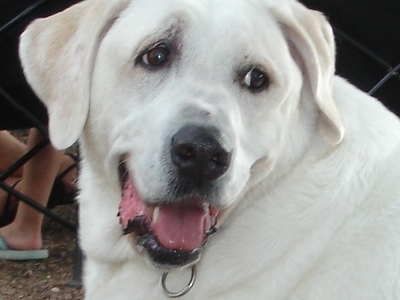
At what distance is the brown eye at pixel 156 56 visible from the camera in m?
2.06

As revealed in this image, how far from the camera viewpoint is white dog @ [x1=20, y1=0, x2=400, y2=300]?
194 centimetres

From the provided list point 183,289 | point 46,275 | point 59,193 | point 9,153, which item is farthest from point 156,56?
point 9,153

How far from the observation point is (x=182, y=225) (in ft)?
6.56

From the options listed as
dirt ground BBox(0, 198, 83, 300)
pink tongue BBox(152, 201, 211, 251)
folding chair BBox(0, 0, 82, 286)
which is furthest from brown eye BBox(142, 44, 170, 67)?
dirt ground BBox(0, 198, 83, 300)

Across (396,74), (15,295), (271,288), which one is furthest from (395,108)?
(15,295)

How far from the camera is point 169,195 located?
1.93 m

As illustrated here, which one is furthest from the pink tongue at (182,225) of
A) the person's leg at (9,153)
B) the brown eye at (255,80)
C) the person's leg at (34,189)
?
the person's leg at (9,153)

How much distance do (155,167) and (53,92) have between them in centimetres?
48

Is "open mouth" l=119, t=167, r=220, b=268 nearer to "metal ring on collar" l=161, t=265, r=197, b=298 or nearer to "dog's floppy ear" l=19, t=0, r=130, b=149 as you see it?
"metal ring on collar" l=161, t=265, r=197, b=298

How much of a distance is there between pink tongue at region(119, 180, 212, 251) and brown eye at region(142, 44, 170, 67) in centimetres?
39

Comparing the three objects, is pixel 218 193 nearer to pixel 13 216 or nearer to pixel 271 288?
pixel 271 288

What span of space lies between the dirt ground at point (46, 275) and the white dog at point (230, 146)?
5.08ft

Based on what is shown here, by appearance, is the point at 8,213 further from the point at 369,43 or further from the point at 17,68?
the point at 369,43

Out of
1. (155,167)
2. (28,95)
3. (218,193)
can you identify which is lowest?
(28,95)
